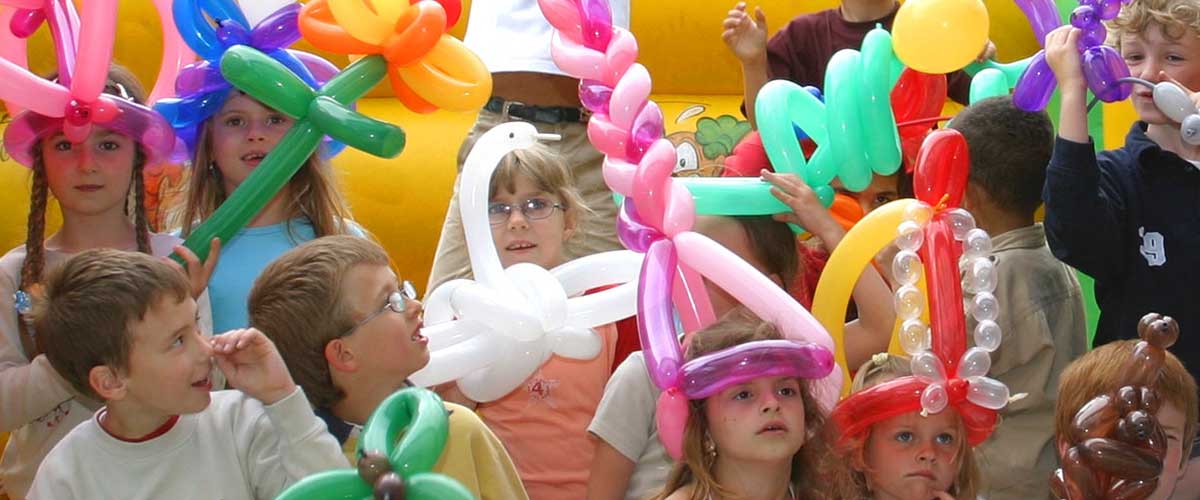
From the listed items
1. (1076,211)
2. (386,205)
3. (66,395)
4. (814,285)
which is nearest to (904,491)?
(1076,211)

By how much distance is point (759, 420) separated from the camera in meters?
1.91

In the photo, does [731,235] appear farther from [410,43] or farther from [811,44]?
[811,44]

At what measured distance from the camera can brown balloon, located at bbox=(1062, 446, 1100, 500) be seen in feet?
5.16

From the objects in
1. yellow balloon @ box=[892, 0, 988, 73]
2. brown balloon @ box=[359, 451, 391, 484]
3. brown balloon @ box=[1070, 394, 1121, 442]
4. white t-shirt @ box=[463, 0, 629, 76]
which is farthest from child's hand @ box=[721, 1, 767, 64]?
brown balloon @ box=[359, 451, 391, 484]

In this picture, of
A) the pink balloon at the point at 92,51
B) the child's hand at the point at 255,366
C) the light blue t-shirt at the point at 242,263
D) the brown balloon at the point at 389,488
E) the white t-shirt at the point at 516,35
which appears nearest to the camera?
the brown balloon at the point at 389,488

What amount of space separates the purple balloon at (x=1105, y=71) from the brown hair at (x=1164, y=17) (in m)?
0.12

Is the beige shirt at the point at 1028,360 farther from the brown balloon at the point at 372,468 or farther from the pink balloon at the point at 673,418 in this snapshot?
the brown balloon at the point at 372,468

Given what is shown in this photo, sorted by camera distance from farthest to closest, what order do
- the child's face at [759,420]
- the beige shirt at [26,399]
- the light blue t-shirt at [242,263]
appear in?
the light blue t-shirt at [242,263] → the beige shirt at [26,399] → the child's face at [759,420]

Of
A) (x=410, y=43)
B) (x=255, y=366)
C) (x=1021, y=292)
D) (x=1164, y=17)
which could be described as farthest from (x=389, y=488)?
(x=1164, y=17)

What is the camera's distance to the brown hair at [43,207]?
224cm

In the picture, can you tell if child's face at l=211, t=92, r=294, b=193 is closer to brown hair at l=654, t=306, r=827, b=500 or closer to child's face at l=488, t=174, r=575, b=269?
child's face at l=488, t=174, r=575, b=269

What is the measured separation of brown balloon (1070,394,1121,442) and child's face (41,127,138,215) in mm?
1325

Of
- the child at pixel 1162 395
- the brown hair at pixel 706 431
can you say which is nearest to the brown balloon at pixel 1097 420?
the child at pixel 1162 395

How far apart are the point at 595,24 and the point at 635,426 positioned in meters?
0.51
